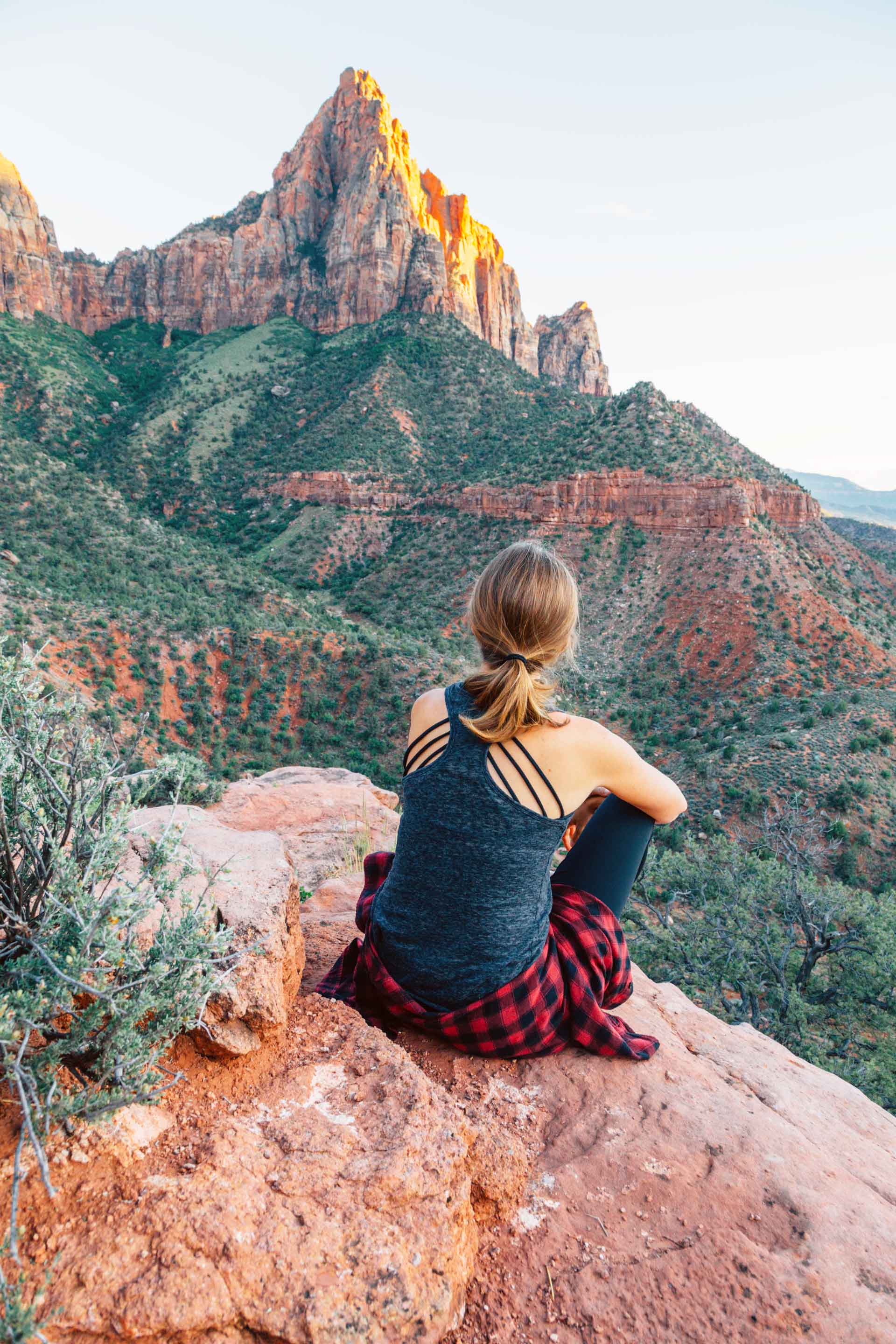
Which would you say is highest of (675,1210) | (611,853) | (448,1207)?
(611,853)

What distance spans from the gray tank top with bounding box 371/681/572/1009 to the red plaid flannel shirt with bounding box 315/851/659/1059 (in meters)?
0.07

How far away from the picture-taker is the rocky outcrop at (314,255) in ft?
178

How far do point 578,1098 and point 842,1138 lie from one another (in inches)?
42.6

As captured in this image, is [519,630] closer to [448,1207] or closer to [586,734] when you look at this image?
[586,734]

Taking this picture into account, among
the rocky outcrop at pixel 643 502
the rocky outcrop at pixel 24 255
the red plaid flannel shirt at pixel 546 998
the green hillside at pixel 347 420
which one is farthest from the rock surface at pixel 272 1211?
the rocky outcrop at pixel 24 255

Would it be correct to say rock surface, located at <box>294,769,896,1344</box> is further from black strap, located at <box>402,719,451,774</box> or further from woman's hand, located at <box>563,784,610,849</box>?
black strap, located at <box>402,719,451,774</box>

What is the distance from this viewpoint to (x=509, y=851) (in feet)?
6.48

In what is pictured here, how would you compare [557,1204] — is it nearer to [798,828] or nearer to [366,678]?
[798,828]

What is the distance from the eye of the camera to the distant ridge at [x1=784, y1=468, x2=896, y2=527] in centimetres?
13238

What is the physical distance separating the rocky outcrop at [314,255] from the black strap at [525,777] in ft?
197

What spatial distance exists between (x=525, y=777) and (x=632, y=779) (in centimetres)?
45

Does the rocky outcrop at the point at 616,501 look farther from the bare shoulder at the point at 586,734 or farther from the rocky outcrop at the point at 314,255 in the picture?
the bare shoulder at the point at 586,734

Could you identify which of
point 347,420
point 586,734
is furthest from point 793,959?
point 347,420

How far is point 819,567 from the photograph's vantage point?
30672 millimetres
